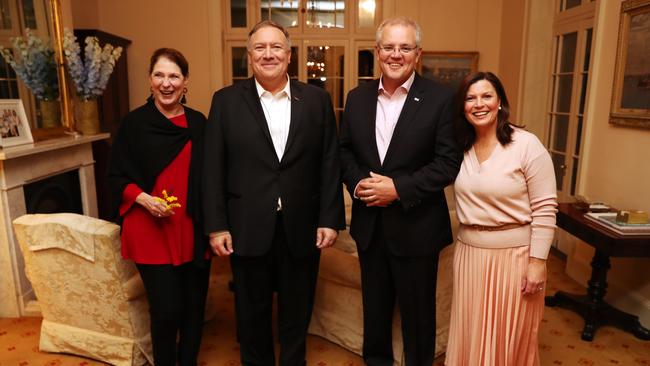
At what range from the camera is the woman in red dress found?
2.00 meters

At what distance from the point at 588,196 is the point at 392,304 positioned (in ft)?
6.90

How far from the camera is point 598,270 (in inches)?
115

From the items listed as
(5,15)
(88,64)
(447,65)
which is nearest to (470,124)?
(88,64)

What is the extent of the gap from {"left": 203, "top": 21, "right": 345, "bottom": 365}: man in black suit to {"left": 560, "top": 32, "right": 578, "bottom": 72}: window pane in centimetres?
300

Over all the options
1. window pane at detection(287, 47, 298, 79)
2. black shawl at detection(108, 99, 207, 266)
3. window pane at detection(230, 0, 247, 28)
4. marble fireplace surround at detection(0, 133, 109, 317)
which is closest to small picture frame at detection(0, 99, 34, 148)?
marble fireplace surround at detection(0, 133, 109, 317)

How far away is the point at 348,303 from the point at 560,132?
113 inches

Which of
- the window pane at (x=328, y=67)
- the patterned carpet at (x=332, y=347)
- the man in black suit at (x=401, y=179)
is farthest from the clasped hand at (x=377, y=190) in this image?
the window pane at (x=328, y=67)

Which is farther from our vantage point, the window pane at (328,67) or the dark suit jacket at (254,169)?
the window pane at (328,67)

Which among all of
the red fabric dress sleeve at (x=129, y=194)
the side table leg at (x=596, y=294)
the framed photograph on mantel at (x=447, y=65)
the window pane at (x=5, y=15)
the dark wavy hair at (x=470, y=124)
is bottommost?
the side table leg at (x=596, y=294)

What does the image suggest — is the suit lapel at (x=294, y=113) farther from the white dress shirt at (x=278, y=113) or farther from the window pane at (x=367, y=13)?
the window pane at (x=367, y=13)

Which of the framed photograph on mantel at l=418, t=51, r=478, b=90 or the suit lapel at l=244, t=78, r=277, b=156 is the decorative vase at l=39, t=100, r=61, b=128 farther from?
the framed photograph on mantel at l=418, t=51, r=478, b=90

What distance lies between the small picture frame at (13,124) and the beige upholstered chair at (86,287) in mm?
901

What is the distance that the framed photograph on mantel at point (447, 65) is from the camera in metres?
5.39

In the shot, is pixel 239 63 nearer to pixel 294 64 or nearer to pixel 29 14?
pixel 294 64
